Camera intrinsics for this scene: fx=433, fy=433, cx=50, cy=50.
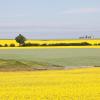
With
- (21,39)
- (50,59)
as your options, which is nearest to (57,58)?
(50,59)

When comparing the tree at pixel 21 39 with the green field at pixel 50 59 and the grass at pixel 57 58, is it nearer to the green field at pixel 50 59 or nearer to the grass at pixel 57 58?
the grass at pixel 57 58

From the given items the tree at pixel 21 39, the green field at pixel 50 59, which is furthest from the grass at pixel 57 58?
the tree at pixel 21 39

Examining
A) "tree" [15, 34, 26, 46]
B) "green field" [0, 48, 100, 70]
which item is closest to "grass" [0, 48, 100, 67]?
"green field" [0, 48, 100, 70]

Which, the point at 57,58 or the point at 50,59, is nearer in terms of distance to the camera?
the point at 50,59

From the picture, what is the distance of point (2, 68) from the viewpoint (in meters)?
38.5

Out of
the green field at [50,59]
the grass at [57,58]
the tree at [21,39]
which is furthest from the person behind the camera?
the tree at [21,39]

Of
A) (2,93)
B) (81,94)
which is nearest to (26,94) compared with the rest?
(2,93)

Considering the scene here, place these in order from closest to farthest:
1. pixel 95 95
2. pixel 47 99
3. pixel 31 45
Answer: pixel 47 99, pixel 95 95, pixel 31 45

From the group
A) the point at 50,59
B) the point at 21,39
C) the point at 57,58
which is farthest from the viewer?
the point at 21,39

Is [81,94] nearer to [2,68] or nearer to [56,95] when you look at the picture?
[56,95]

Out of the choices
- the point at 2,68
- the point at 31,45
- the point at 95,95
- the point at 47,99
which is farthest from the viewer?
the point at 31,45

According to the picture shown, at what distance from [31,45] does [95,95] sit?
106175 mm

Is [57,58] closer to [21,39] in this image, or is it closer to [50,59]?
[50,59]

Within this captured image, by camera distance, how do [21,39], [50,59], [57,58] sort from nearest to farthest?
[50,59]
[57,58]
[21,39]
